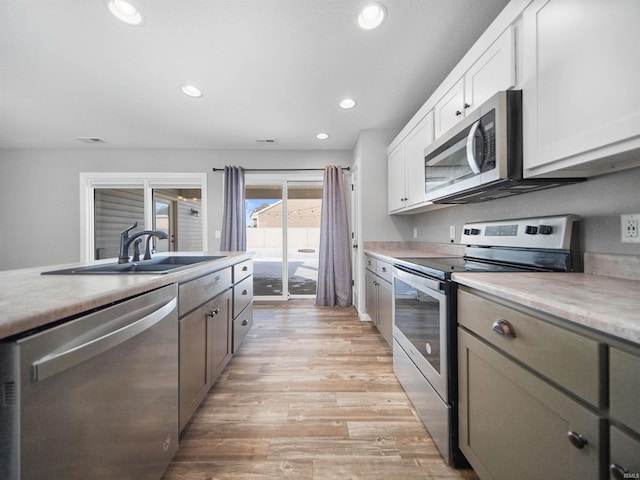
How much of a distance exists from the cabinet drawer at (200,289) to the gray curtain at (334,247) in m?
2.05

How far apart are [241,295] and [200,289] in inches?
33.0

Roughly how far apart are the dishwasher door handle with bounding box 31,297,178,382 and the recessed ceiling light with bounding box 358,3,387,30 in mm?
1962

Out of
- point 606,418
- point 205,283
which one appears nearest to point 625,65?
point 606,418

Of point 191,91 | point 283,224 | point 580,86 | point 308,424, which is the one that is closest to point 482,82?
point 580,86

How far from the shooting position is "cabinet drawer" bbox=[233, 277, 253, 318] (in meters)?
2.04

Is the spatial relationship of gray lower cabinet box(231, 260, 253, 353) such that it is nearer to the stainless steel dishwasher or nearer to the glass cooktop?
the stainless steel dishwasher

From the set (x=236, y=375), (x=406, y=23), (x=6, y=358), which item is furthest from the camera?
(x=236, y=375)

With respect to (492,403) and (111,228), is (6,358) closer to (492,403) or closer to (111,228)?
(492,403)

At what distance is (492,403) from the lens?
88cm

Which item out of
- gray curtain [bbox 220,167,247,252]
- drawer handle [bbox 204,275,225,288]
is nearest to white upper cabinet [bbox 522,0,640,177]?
drawer handle [bbox 204,275,225,288]

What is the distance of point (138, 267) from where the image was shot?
1.55 meters

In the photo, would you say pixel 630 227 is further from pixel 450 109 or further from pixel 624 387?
pixel 450 109

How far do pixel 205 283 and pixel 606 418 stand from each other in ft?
5.23

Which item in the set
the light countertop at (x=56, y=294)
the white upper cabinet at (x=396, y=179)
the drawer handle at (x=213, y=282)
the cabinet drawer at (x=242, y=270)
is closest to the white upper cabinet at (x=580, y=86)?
the white upper cabinet at (x=396, y=179)
